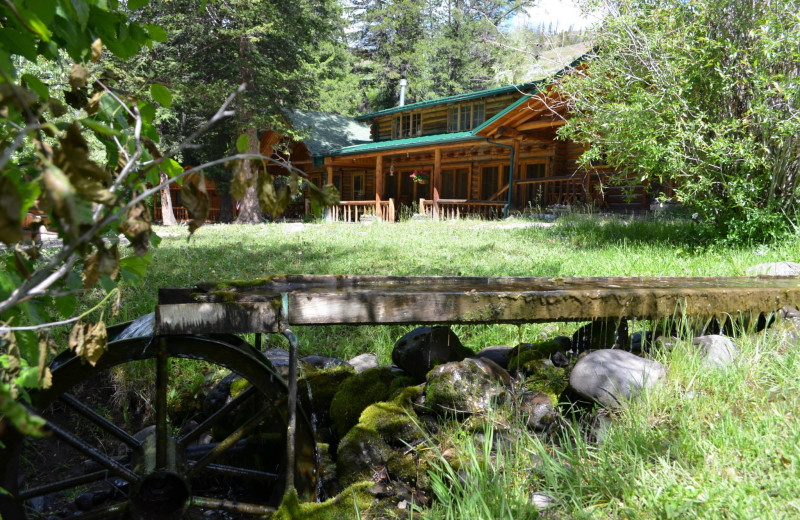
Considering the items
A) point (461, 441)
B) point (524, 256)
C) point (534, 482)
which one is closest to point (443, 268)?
point (524, 256)

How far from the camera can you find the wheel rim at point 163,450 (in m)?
2.90

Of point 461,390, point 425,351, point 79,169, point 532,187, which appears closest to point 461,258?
point 425,351

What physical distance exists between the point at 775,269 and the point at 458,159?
59.2ft

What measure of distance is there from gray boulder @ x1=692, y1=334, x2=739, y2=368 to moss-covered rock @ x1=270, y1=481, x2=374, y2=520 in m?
2.34

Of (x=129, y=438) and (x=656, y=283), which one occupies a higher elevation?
(x=656, y=283)

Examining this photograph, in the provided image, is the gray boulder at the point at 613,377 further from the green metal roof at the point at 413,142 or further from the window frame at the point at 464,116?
the window frame at the point at 464,116

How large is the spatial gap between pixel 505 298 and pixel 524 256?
5.14m

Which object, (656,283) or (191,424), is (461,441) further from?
(656,283)

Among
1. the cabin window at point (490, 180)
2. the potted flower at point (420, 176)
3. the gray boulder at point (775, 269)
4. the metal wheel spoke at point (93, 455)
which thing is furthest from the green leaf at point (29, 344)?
the potted flower at point (420, 176)

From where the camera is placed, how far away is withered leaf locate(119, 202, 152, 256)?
4.19ft

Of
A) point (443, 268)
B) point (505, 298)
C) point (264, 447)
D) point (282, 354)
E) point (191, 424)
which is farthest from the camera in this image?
point (443, 268)

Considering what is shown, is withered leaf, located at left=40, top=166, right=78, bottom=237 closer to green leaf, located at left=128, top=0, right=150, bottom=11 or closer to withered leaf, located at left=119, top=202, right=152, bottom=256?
withered leaf, located at left=119, top=202, right=152, bottom=256

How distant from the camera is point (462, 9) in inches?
1781

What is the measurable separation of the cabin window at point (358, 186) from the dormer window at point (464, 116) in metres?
6.61
